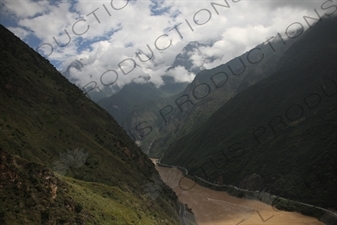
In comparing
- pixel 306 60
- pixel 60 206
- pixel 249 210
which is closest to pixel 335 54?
pixel 306 60

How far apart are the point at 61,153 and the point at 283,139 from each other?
96.3 metres

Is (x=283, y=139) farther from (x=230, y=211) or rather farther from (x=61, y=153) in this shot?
(x=61, y=153)

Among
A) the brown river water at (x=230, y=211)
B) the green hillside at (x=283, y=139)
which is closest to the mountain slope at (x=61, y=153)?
the brown river water at (x=230, y=211)

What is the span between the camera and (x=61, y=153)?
1980 inches

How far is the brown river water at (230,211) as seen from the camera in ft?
242

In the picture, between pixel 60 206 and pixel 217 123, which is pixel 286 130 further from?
pixel 60 206

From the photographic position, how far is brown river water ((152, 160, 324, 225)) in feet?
242

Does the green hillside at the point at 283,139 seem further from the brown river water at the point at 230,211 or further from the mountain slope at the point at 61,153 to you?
the mountain slope at the point at 61,153

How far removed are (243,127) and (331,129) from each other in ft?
204


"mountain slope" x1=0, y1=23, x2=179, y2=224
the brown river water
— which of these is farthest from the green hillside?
"mountain slope" x1=0, y1=23, x2=179, y2=224

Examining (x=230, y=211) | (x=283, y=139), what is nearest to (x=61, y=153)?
(x=230, y=211)

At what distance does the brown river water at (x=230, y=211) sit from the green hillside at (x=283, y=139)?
6875 millimetres

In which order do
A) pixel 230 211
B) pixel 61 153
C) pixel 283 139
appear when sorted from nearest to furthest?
pixel 61 153 → pixel 230 211 → pixel 283 139

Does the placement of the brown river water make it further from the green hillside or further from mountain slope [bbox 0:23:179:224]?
mountain slope [bbox 0:23:179:224]
